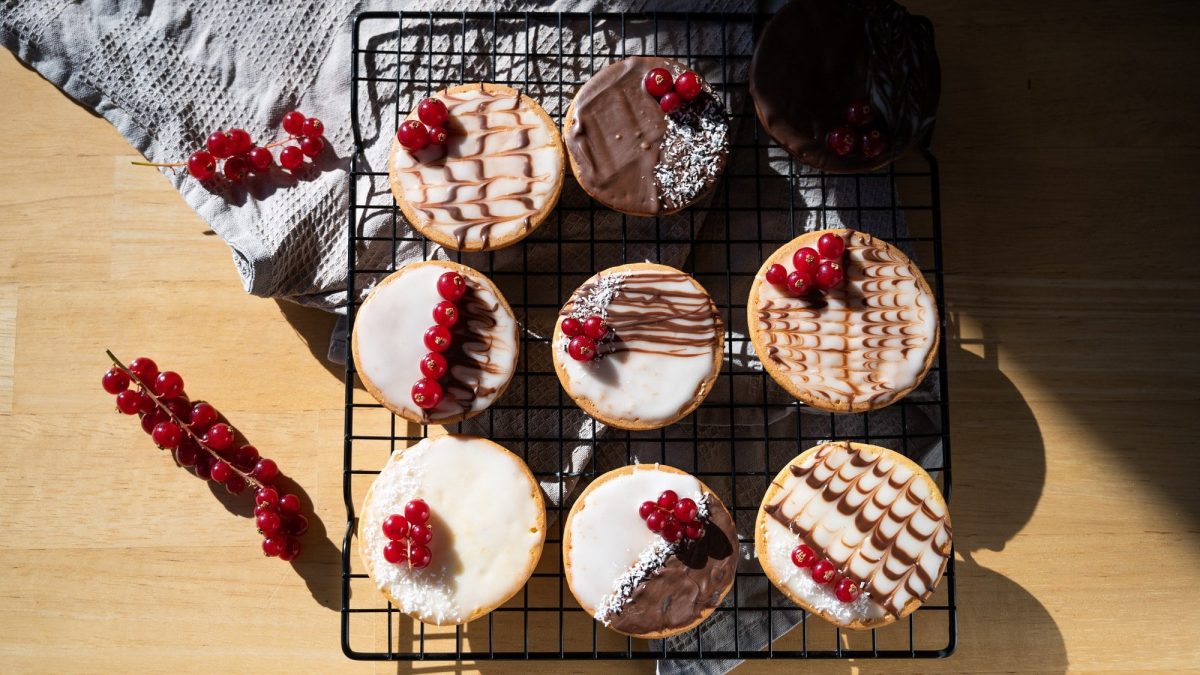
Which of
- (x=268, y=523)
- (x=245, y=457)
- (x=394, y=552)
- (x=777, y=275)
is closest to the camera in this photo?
(x=394, y=552)

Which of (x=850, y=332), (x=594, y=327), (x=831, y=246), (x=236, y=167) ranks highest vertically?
(x=236, y=167)

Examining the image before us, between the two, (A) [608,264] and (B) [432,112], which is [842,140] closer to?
(A) [608,264]

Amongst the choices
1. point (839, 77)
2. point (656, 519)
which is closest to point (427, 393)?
point (656, 519)

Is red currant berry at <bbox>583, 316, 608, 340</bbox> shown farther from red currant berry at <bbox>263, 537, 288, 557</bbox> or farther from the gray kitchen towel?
red currant berry at <bbox>263, 537, 288, 557</bbox>

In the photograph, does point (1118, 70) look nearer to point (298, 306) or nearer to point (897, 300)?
point (897, 300)

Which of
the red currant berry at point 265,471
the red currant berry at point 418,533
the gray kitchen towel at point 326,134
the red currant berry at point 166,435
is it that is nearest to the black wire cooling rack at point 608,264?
the gray kitchen towel at point 326,134

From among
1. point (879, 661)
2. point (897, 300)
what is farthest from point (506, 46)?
point (879, 661)

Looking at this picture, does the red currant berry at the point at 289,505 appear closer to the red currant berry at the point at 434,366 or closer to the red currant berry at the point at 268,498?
the red currant berry at the point at 268,498
